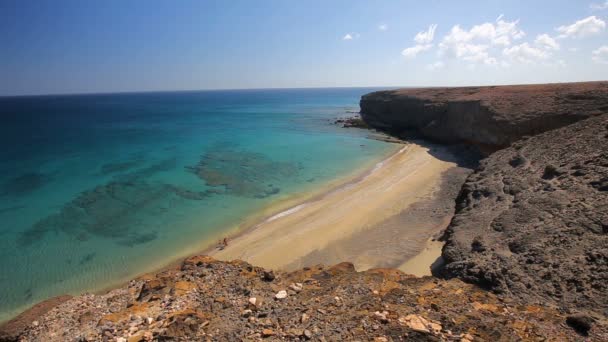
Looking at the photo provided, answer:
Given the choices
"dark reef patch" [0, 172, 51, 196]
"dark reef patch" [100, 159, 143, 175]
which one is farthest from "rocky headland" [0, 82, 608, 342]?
"dark reef patch" [100, 159, 143, 175]

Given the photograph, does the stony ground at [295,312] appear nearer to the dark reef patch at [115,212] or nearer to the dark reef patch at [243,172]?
the dark reef patch at [115,212]

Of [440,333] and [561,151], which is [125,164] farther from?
[561,151]

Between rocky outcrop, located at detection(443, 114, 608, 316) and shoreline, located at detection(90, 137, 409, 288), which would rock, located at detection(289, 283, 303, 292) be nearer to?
rocky outcrop, located at detection(443, 114, 608, 316)

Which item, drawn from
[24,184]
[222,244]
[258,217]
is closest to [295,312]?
[222,244]

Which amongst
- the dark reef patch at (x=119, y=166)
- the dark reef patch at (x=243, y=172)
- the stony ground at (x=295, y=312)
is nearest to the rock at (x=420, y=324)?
the stony ground at (x=295, y=312)

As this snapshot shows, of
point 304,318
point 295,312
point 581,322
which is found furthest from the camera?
point 295,312

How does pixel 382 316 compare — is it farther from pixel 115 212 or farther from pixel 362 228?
pixel 115 212
